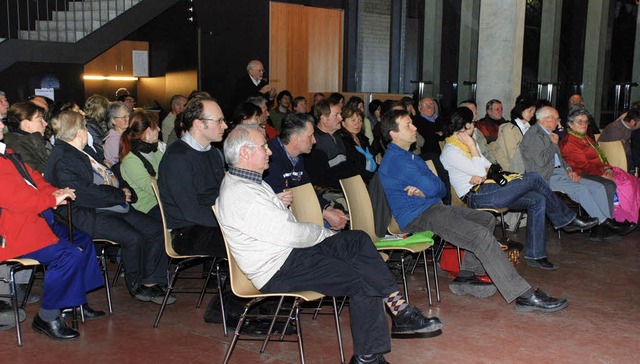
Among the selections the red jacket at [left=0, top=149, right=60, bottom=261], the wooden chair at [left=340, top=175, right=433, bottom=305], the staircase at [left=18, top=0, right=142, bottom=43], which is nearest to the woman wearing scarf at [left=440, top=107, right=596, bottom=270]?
the wooden chair at [left=340, top=175, right=433, bottom=305]

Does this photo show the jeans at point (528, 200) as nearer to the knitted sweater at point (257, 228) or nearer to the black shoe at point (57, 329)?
the knitted sweater at point (257, 228)

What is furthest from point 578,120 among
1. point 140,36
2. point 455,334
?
point 140,36

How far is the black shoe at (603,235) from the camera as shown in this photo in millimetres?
6871

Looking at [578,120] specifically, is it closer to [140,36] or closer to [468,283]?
[468,283]

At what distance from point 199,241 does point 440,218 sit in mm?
1655

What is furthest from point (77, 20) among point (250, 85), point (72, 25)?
point (250, 85)

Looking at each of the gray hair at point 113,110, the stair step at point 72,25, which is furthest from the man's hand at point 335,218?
the stair step at point 72,25

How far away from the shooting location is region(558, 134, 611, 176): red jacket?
7.05 metres

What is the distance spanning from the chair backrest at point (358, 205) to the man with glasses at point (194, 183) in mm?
846

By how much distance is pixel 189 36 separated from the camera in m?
11.6

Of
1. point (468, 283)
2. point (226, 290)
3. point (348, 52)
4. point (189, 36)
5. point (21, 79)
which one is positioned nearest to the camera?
point (226, 290)

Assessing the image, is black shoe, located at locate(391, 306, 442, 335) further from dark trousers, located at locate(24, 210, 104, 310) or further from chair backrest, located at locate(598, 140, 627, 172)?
chair backrest, located at locate(598, 140, 627, 172)

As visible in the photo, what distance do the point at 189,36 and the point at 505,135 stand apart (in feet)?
20.8

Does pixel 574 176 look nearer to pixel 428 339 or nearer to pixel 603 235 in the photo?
pixel 603 235
